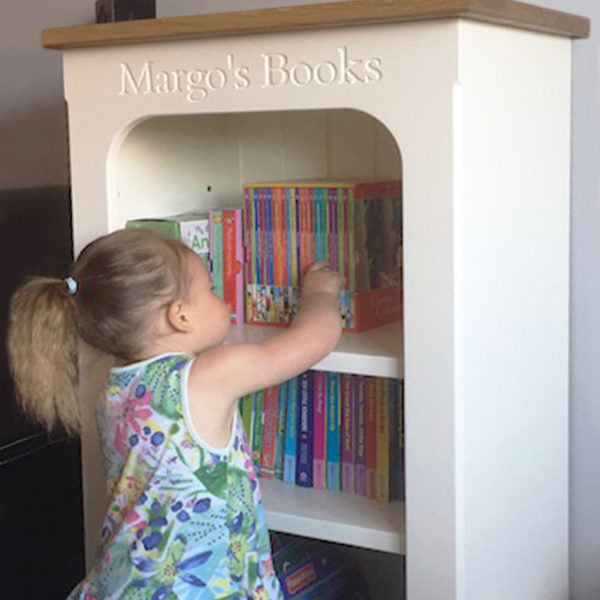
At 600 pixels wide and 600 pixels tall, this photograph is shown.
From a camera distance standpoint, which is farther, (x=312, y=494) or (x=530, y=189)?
(x=312, y=494)

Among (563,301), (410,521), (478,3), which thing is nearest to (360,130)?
(563,301)

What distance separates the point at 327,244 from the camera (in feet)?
4.67

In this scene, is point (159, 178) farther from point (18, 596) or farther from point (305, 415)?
point (18, 596)

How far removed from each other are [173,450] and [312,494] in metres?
0.27

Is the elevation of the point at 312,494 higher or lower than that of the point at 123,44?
lower

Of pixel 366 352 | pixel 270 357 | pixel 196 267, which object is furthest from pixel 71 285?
pixel 366 352

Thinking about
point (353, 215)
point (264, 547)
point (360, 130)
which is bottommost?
point (264, 547)

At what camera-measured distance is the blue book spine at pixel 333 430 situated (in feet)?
4.79

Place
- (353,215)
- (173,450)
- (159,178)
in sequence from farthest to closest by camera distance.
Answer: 1. (159,178)
2. (353,215)
3. (173,450)

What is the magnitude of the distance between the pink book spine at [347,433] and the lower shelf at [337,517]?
0.06 ft

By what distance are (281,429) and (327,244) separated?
0.28 meters

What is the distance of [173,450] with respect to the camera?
49.3 inches

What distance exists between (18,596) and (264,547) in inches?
17.8

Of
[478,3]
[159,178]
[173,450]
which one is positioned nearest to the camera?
[478,3]
